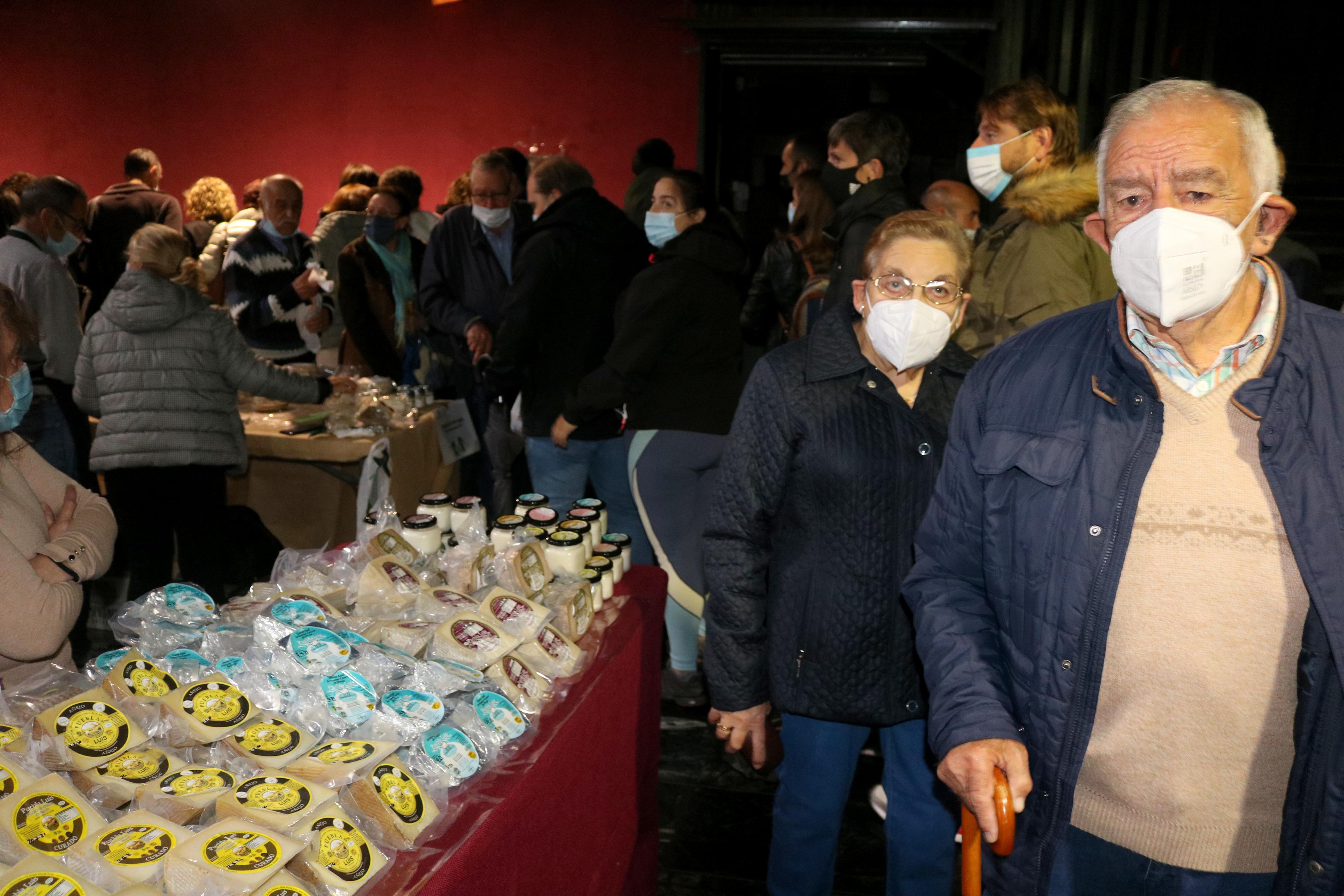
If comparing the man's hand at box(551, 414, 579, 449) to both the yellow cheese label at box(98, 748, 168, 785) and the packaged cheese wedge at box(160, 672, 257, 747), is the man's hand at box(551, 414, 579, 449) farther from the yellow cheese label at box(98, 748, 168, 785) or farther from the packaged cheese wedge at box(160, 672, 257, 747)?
the yellow cheese label at box(98, 748, 168, 785)

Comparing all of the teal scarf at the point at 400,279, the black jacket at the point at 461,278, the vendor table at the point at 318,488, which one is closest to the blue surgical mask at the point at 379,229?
the teal scarf at the point at 400,279

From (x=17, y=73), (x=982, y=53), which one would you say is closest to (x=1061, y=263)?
(x=982, y=53)

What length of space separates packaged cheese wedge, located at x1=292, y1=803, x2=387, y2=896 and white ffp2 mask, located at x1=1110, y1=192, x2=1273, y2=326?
129 centimetres

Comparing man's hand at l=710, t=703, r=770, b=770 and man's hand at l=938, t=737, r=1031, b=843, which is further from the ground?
man's hand at l=938, t=737, r=1031, b=843

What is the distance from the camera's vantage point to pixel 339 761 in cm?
147

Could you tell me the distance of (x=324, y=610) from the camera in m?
1.88

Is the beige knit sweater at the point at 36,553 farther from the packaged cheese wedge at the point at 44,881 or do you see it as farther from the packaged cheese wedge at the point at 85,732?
the packaged cheese wedge at the point at 44,881

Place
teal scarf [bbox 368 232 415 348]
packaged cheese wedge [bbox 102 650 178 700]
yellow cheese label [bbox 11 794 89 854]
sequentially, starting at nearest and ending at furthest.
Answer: yellow cheese label [bbox 11 794 89 854] < packaged cheese wedge [bbox 102 650 178 700] < teal scarf [bbox 368 232 415 348]

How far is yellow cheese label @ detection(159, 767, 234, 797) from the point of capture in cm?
137

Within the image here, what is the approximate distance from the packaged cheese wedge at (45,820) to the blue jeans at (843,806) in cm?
133

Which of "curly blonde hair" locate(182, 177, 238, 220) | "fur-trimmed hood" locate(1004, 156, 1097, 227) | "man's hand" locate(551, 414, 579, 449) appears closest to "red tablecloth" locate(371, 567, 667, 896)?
"man's hand" locate(551, 414, 579, 449)

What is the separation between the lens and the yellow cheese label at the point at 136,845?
123 cm

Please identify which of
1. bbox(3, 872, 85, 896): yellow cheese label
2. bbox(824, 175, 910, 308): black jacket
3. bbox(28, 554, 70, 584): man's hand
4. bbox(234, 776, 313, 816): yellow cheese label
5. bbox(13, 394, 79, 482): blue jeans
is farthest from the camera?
bbox(13, 394, 79, 482): blue jeans

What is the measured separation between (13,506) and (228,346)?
1758 mm
